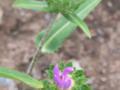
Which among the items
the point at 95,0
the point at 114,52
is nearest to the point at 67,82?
the point at 95,0

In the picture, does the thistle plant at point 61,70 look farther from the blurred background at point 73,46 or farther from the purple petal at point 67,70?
the blurred background at point 73,46

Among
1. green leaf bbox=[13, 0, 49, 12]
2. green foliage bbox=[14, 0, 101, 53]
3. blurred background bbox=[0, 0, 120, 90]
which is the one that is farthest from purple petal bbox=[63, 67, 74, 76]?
blurred background bbox=[0, 0, 120, 90]

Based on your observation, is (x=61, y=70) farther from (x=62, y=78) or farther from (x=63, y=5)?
(x=63, y=5)

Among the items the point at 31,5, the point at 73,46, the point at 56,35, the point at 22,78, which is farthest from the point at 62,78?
the point at 73,46

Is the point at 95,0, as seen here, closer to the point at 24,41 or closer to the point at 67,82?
the point at 67,82

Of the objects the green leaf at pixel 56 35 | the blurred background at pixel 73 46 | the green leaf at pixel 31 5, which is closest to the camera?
the green leaf at pixel 31 5

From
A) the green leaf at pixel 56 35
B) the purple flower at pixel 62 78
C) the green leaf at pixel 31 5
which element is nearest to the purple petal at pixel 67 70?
the purple flower at pixel 62 78
